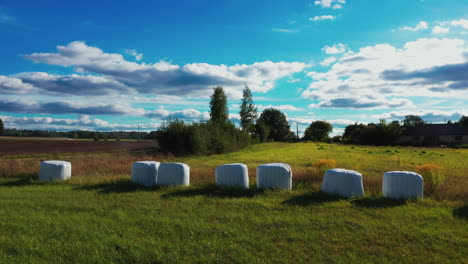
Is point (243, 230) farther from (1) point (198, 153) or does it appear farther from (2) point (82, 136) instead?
(2) point (82, 136)

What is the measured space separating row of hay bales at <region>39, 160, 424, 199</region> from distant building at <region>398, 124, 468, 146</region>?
7544cm

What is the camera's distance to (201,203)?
8.09 metres

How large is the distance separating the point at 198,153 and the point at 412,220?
24771 mm

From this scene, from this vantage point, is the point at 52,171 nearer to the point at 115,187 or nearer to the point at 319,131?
the point at 115,187

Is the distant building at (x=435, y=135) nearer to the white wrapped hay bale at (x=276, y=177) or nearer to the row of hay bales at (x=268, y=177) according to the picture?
the row of hay bales at (x=268, y=177)

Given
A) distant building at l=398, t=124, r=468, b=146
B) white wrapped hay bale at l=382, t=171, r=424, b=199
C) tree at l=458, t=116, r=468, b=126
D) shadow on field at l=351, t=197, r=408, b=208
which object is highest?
tree at l=458, t=116, r=468, b=126

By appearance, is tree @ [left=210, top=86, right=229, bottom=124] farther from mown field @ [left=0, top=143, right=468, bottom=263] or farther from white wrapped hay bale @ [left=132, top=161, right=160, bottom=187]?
mown field @ [left=0, top=143, right=468, bottom=263]

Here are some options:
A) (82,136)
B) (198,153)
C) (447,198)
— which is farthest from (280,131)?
(447,198)

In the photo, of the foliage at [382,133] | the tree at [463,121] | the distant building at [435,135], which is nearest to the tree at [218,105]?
the foliage at [382,133]

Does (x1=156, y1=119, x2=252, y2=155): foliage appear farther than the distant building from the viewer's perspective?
No

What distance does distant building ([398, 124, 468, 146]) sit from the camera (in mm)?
73062

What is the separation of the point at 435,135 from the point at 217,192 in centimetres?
7987

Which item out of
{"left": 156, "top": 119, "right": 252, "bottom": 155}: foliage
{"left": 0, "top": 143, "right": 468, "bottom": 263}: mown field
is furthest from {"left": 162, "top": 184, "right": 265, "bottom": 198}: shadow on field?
{"left": 156, "top": 119, "right": 252, "bottom": 155}: foliage

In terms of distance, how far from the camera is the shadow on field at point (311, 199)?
26.6 feet
